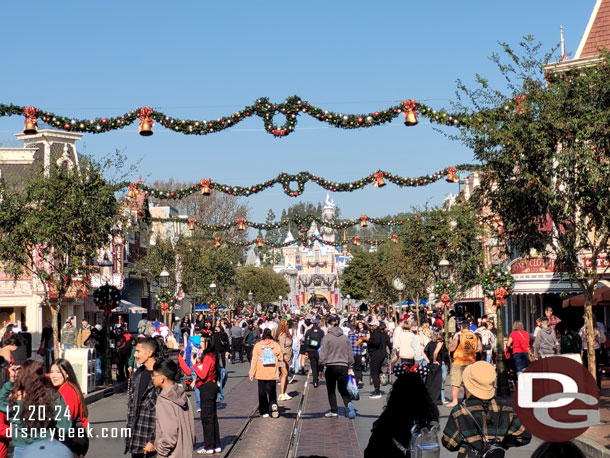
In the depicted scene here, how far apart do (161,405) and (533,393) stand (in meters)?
3.60

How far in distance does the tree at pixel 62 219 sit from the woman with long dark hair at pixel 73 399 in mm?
15530

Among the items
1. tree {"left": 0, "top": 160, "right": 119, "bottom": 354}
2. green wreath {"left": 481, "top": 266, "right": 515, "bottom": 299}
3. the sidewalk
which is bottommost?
the sidewalk

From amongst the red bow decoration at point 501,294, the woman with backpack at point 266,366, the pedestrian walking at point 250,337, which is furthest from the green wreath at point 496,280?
the pedestrian walking at point 250,337

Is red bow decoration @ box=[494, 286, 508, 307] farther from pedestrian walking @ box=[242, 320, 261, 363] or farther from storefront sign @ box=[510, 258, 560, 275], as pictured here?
pedestrian walking @ box=[242, 320, 261, 363]

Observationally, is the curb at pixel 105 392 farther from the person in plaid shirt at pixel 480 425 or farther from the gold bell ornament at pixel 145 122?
the person in plaid shirt at pixel 480 425

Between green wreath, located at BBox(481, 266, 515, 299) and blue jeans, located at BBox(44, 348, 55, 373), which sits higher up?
green wreath, located at BBox(481, 266, 515, 299)

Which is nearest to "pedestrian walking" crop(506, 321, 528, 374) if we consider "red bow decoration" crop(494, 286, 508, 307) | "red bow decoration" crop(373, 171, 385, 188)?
"red bow decoration" crop(494, 286, 508, 307)

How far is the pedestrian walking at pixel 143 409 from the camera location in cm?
841

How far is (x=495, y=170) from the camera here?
57.4 ft

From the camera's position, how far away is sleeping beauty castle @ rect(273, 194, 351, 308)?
168 m

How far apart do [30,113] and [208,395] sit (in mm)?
8235

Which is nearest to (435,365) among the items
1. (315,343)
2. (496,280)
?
(315,343)

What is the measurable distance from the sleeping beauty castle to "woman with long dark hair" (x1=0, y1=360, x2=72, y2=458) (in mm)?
157246

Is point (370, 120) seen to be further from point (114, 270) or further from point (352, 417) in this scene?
point (114, 270)
